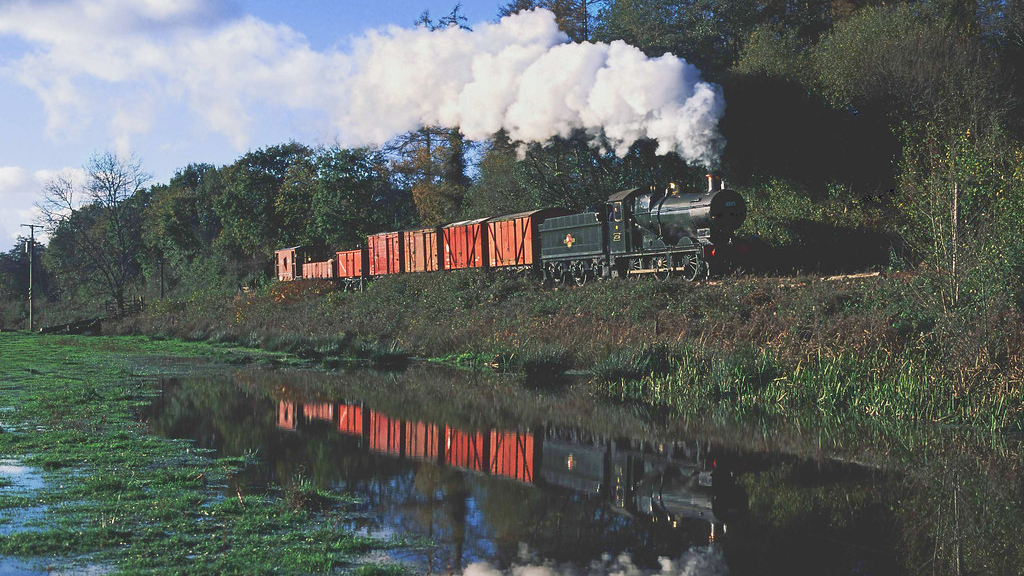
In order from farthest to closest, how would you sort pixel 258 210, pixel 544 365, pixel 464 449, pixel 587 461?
pixel 258 210 → pixel 544 365 → pixel 464 449 → pixel 587 461

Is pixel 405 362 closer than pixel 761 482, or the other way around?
pixel 761 482

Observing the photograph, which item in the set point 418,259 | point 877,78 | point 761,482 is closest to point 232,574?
point 761,482

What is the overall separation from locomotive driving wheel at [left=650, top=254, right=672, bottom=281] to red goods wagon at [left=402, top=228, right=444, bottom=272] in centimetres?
1431

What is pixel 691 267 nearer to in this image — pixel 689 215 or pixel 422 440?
pixel 689 215

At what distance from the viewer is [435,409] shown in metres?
16.0

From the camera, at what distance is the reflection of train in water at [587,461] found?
8.86 m

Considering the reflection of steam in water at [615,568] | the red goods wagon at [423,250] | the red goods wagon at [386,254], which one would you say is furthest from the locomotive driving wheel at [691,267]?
the red goods wagon at [386,254]

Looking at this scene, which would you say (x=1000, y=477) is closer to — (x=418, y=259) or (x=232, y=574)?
(x=232, y=574)

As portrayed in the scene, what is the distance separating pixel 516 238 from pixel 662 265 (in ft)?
27.4

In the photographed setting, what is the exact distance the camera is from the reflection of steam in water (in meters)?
6.62

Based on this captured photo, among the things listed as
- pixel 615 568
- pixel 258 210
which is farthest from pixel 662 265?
pixel 258 210

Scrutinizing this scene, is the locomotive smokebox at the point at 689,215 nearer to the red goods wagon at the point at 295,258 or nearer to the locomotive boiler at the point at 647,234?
the locomotive boiler at the point at 647,234

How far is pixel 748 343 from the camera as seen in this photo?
18.3 metres

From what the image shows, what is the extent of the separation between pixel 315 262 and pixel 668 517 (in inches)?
1733
